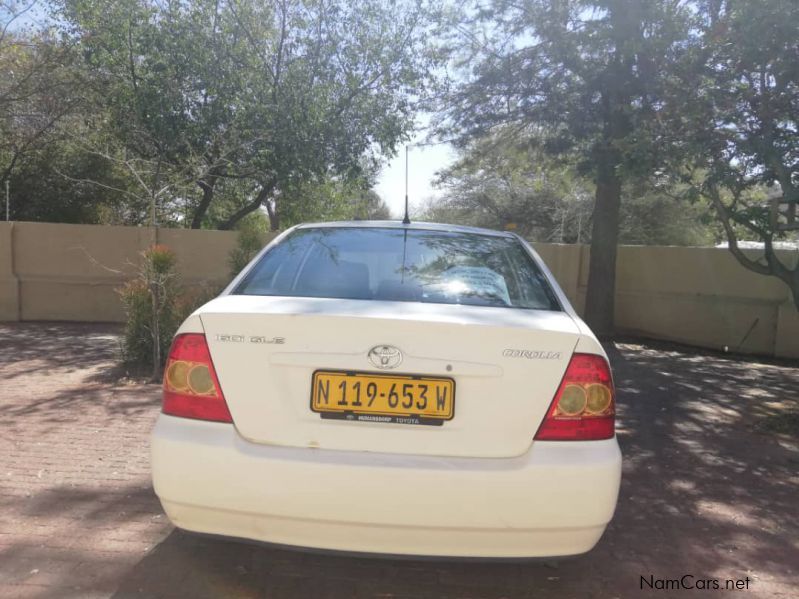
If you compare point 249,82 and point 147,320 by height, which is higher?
A: point 249,82

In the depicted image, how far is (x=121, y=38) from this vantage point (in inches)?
428

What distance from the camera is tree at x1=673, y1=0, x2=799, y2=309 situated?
5.82 meters

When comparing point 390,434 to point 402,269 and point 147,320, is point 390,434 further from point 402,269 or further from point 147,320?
point 147,320

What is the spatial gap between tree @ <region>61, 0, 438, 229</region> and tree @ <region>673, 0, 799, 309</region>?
6310 mm

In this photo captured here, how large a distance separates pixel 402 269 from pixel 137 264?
948cm

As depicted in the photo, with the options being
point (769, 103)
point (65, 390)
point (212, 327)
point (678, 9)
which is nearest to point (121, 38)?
point (65, 390)

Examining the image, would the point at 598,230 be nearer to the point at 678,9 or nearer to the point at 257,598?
the point at 678,9

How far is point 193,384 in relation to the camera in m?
2.68

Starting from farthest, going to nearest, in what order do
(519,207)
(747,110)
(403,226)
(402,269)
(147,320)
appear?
(519,207) → (147,320) → (747,110) → (403,226) → (402,269)

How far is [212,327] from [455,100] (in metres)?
9.96

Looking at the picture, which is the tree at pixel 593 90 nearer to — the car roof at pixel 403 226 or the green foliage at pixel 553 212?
the car roof at pixel 403 226

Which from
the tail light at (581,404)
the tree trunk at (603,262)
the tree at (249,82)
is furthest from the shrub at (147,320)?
the tree trunk at (603,262)

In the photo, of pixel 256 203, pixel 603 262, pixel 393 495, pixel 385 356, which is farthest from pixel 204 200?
pixel 393 495

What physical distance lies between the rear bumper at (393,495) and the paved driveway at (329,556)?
0.51 feet
